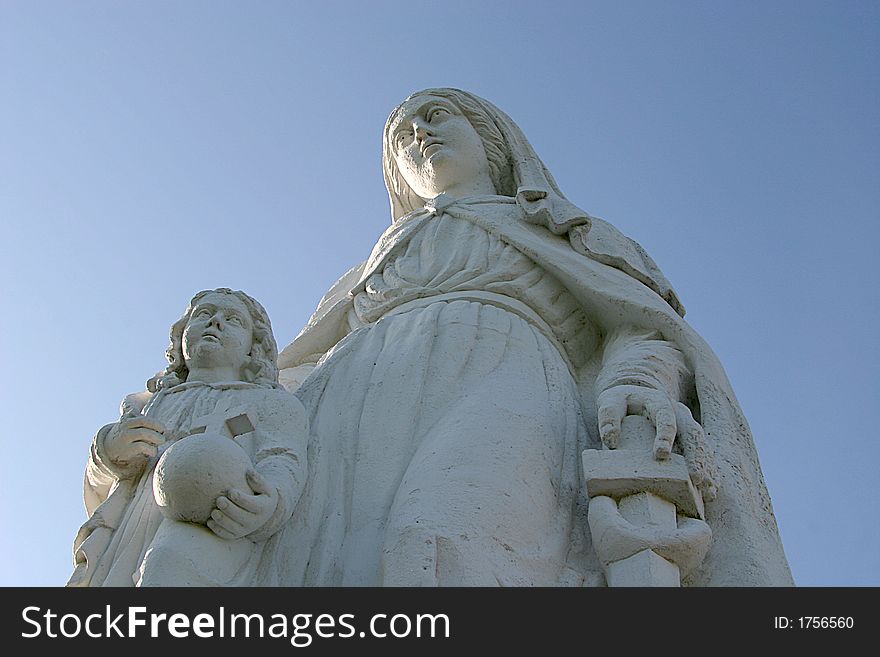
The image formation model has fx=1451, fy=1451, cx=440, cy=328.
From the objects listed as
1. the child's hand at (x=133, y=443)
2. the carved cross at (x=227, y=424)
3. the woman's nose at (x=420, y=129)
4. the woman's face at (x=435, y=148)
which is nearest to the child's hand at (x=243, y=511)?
the carved cross at (x=227, y=424)

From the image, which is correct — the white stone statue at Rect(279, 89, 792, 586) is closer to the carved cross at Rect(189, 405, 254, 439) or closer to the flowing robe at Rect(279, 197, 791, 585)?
the flowing robe at Rect(279, 197, 791, 585)

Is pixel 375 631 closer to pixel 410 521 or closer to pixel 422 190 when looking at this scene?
pixel 410 521

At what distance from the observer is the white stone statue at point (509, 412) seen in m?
5.81

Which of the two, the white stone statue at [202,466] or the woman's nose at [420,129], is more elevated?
the woman's nose at [420,129]

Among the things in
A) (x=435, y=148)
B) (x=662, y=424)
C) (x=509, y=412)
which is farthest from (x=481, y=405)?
(x=435, y=148)

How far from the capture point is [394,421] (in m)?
6.48

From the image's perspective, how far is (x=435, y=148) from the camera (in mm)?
8633

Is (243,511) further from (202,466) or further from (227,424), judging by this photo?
(227,424)

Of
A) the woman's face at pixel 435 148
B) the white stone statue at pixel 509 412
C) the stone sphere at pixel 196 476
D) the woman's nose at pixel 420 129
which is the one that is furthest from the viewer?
the woman's nose at pixel 420 129

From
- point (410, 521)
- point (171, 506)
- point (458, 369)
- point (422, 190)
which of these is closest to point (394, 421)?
point (458, 369)

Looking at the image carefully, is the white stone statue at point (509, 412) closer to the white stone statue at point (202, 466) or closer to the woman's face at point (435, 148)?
the woman's face at point (435, 148)

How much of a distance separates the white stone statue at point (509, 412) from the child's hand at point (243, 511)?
36 cm

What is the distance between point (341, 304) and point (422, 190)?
107 cm

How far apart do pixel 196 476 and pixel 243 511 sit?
0.81 ft
